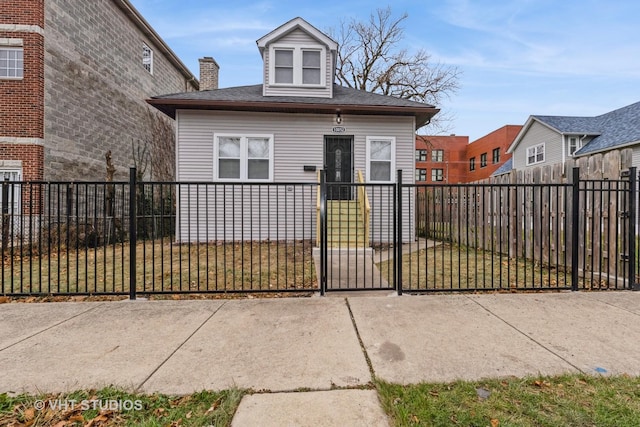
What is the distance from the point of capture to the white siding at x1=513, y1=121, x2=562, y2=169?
19234 millimetres

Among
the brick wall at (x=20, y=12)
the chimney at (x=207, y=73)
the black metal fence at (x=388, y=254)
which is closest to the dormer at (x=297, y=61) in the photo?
the chimney at (x=207, y=73)

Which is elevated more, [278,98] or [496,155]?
[496,155]

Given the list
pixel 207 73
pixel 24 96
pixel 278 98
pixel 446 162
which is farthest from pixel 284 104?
pixel 446 162

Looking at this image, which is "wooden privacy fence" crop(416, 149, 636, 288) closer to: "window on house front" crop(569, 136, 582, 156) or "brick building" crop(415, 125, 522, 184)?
"window on house front" crop(569, 136, 582, 156)

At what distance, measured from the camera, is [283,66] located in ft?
34.3

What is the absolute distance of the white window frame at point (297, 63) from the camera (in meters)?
10.3

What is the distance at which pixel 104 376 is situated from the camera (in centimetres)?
246

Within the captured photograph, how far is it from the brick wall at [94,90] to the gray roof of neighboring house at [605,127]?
2246 centimetres

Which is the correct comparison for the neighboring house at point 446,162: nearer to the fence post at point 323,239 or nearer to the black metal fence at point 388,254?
the black metal fence at point 388,254

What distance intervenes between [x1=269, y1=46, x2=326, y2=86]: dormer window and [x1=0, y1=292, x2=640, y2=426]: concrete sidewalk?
27.7 feet

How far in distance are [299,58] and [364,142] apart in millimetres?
3729

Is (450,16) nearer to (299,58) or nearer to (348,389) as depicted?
(299,58)

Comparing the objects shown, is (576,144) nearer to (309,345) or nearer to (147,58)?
(309,345)

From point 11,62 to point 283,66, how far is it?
789cm
